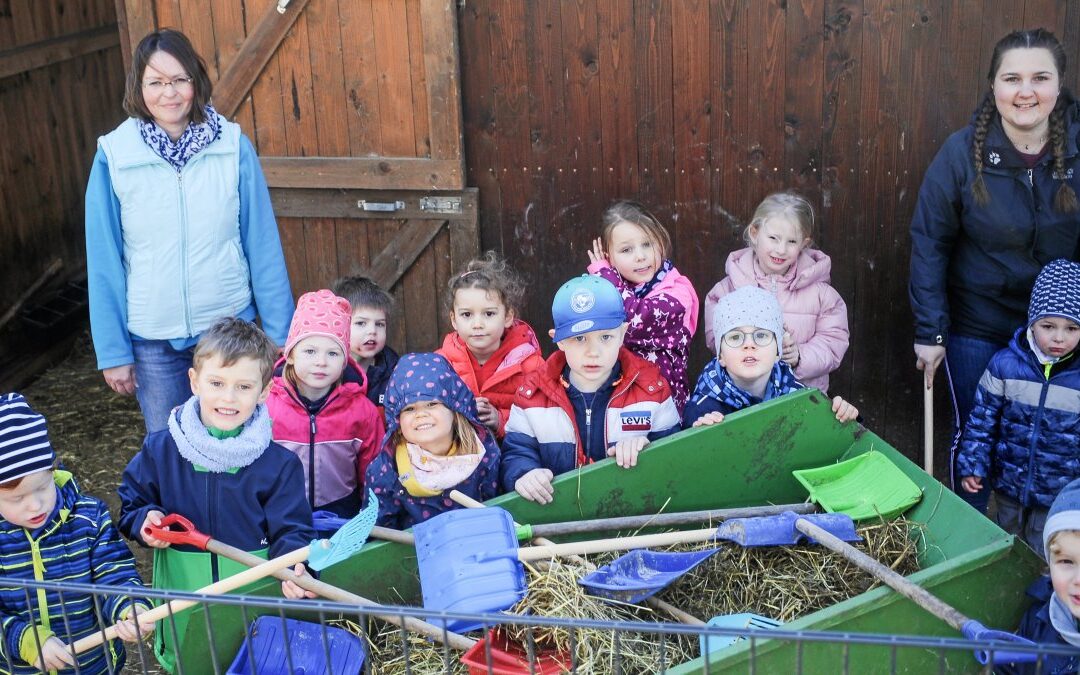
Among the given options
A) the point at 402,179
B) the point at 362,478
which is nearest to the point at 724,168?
the point at 402,179

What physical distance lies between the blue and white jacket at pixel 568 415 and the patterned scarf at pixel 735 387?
170 mm

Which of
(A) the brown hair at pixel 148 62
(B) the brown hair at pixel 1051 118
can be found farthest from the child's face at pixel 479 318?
(B) the brown hair at pixel 1051 118

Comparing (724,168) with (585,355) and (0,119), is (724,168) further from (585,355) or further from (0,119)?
(0,119)

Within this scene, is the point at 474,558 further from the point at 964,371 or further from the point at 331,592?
the point at 964,371

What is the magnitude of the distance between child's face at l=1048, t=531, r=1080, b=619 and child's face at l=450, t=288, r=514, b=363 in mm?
2285

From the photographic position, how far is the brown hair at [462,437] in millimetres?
3736

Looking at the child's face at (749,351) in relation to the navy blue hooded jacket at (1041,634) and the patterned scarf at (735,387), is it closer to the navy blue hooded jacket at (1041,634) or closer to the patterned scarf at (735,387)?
the patterned scarf at (735,387)

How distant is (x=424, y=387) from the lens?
361cm

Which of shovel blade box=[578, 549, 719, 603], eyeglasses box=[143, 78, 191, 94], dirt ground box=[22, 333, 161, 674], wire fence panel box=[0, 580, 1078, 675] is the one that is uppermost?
eyeglasses box=[143, 78, 191, 94]

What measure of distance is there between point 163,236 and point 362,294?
81 cm

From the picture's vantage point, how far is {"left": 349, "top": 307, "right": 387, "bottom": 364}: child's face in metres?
4.66

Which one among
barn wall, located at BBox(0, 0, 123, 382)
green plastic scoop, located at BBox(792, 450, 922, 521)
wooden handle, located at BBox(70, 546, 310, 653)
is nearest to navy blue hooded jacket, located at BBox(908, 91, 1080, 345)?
green plastic scoop, located at BBox(792, 450, 922, 521)

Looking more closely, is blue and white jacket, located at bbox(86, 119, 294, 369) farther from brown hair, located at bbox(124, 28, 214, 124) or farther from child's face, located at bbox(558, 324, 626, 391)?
child's face, located at bbox(558, 324, 626, 391)

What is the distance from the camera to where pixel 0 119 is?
24.4 feet
